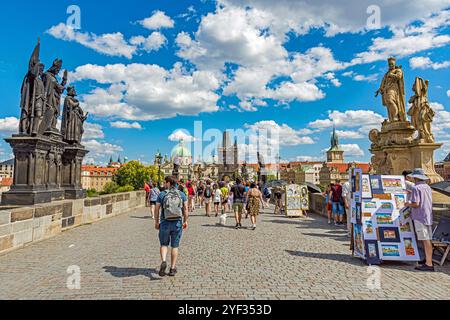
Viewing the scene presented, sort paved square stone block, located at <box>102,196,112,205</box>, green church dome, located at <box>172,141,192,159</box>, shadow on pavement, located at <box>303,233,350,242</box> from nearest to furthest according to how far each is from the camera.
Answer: shadow on pavement, located at <box>303,233,350,242</box>
paved square stone block, located at <box>102,196,112,205</box>
green church dome, located at <box>172,141,192,159</box>

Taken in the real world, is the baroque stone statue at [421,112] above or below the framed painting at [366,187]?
above

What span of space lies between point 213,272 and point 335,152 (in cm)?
14832

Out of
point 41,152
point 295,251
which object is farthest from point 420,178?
point 41,152

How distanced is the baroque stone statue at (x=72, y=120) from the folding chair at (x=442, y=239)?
12.3 m

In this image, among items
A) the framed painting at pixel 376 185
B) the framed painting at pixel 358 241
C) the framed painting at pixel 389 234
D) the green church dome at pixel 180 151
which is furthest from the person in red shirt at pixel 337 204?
the green church dome at pixel 180 151

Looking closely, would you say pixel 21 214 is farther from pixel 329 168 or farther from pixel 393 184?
pixel 329 168

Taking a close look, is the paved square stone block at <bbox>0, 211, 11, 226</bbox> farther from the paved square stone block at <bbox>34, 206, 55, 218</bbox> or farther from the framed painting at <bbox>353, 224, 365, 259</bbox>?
the framed painting at <bbox>353, 224, 365, 259</bbox>

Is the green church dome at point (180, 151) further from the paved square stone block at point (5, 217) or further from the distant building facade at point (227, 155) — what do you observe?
the paved square stone block at point (5, 217)

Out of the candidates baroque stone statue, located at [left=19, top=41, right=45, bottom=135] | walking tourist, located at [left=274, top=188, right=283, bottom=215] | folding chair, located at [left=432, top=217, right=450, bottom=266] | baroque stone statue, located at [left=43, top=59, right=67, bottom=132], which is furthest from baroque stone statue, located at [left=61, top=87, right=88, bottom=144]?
folding chair, located at [left=432, top=217, right=450, bottom=266]

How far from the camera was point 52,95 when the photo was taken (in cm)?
1041

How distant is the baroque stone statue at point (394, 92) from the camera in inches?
473

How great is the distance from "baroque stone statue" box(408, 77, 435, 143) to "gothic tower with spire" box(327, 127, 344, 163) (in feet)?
455

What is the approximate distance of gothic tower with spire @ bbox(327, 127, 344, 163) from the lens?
144 metres

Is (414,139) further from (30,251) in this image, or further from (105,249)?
(30,251)
